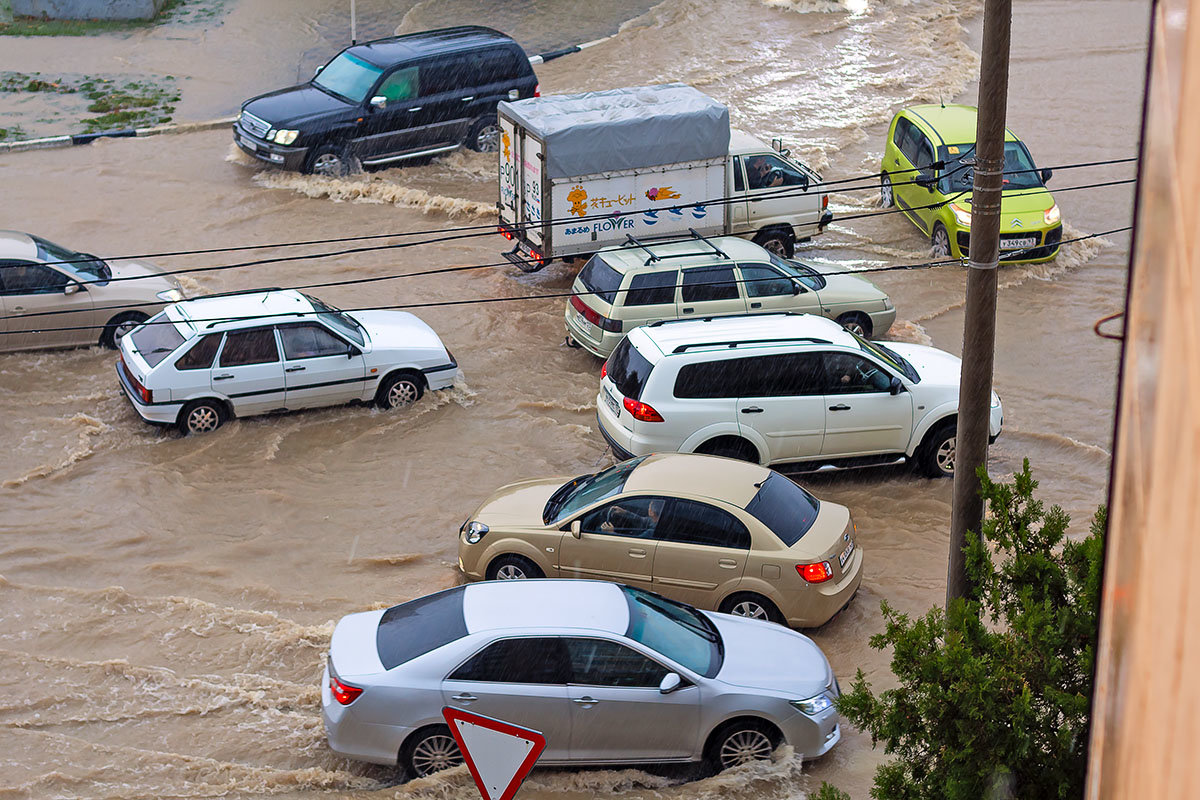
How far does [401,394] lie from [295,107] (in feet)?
28.8

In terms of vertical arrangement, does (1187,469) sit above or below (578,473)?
above

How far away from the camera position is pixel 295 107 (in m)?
21.5

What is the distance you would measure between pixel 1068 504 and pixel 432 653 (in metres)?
7.78

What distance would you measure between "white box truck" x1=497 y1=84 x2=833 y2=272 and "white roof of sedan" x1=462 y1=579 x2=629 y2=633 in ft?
27.9

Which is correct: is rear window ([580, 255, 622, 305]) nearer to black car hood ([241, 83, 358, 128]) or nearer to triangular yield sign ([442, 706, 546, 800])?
black car hood ([241, 83, 358, 128])

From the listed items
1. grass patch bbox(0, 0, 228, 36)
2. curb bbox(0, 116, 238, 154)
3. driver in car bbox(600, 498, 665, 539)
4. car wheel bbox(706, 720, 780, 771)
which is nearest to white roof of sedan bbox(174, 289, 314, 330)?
driver in car bbox(600, 498, 665, 539)

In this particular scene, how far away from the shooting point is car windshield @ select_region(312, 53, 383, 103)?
842 inches

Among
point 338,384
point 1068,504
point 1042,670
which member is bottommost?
point 1068,504

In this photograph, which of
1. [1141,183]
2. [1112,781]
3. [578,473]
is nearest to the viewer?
[1141,183]

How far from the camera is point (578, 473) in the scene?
13.7 metres

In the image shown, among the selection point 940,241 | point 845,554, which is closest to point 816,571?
point 845,554

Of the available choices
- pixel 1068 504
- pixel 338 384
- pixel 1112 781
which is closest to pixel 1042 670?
pixel 1112 781

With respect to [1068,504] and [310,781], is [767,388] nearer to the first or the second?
[1068,504]

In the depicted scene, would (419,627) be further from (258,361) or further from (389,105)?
(389,105)
